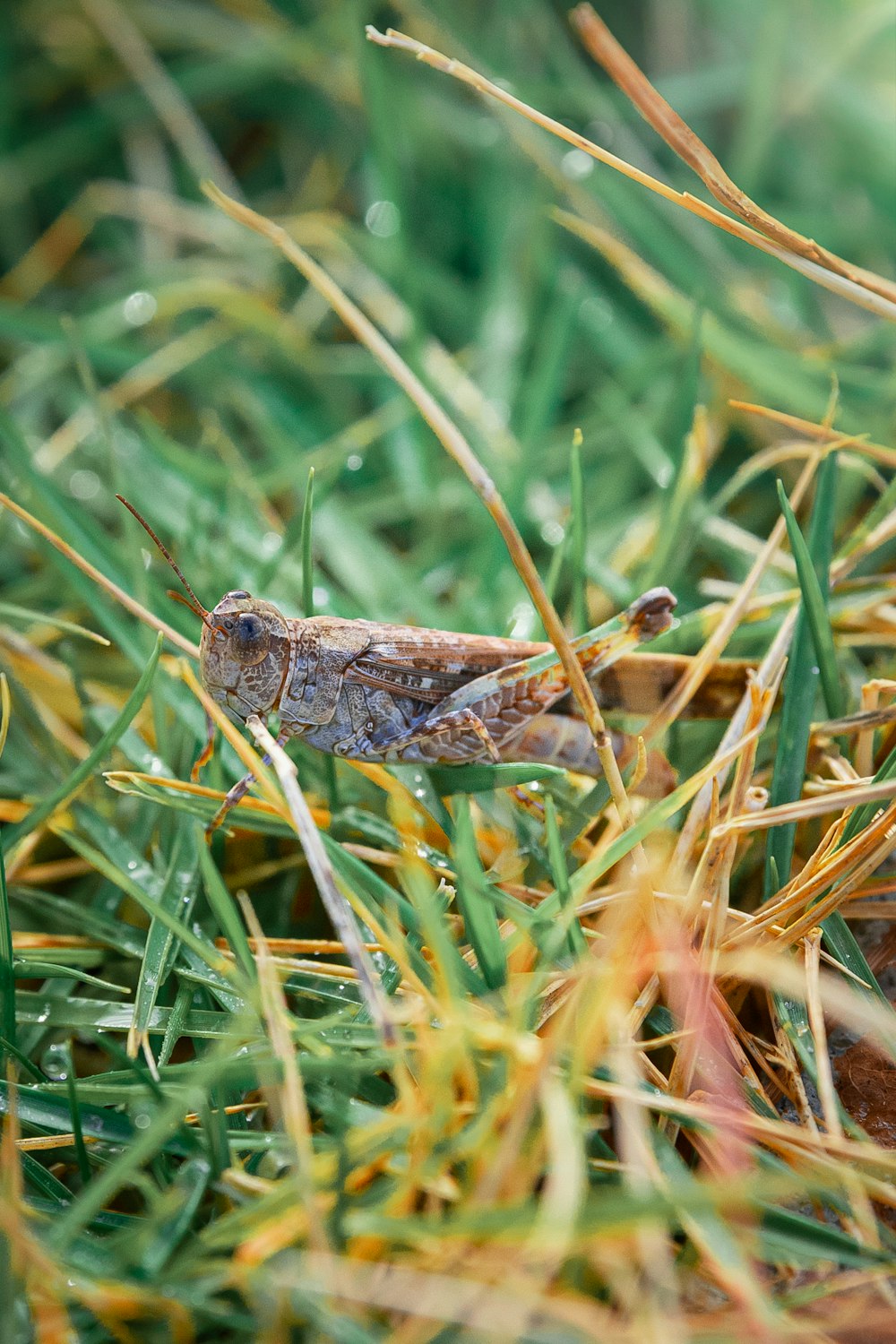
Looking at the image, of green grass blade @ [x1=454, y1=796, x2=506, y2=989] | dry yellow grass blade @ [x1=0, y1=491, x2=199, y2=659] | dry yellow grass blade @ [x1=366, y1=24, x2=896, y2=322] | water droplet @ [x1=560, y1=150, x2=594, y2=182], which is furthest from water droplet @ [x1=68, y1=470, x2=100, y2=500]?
green grass blade @ [x1=454, y1=796, x2=506, y2=989]

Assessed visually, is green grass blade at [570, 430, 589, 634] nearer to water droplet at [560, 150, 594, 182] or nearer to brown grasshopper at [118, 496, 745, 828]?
brown grasshopper at [118, 496, 745, 828]

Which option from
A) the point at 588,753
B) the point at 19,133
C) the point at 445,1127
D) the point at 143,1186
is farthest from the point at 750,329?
the point at 19,133

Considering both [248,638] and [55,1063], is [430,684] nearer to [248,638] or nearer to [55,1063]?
[248,638]

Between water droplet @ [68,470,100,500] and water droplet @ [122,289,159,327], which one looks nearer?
water droplet @ [68,470,100,500]

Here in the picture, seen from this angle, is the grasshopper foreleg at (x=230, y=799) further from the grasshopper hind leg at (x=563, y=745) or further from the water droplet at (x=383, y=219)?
the water droplet at (x=383, y=219)

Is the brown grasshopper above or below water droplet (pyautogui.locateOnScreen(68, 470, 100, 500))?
below

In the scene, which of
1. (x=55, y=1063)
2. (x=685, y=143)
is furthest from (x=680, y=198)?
(x=55, y=1063)

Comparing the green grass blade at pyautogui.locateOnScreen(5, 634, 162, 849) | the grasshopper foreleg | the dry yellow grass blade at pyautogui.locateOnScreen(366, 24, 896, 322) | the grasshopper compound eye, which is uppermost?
the dry yellow grass blade at pyautogui.locateOnScreen(366, 24, 896, 322)
